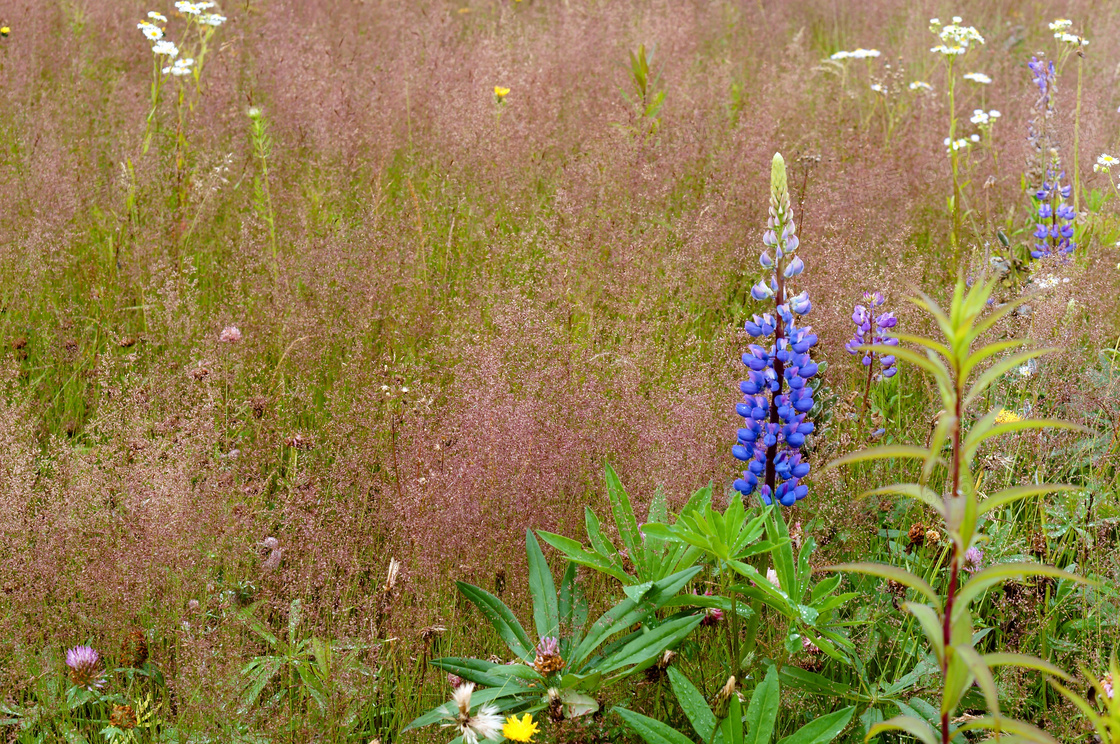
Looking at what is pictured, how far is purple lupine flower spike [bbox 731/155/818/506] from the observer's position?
178cm

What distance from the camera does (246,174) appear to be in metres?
3.45

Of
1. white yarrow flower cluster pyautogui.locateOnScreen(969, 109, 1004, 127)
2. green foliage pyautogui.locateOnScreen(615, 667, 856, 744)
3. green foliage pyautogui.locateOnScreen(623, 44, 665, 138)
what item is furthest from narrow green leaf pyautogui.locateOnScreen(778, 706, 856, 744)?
white yarrow flower cluster pyautogui.locateOnScreen(969, 109, 1004, 127)

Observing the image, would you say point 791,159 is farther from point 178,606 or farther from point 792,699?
point 178,606

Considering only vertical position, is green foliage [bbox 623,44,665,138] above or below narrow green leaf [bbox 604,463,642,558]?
above

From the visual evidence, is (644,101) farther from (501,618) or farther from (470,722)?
(470,722)

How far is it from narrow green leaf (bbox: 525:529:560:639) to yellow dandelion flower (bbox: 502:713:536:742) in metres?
0.16

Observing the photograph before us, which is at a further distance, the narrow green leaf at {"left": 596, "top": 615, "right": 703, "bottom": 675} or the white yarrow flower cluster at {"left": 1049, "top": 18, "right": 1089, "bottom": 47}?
the white yarrow flower cluster at {"left": 1049, "top": 18, "right": 1089, "bottom": 47}

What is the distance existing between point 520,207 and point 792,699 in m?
2.12

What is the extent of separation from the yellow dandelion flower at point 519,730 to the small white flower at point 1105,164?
262 cm

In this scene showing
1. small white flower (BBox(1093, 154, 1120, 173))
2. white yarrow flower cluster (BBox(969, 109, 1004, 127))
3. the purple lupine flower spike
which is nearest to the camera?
the purple lupine flower spike

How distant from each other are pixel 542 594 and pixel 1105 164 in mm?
2706

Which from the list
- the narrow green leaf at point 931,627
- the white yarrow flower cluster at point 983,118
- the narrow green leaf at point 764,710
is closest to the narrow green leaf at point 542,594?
the narrow green leaf at point 764,710

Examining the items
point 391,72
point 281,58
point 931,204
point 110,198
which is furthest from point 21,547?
point 931,204

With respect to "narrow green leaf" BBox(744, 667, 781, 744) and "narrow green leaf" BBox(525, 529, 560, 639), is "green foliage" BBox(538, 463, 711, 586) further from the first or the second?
"narrow green leaf" BBox(744, 667, 781, 744)
